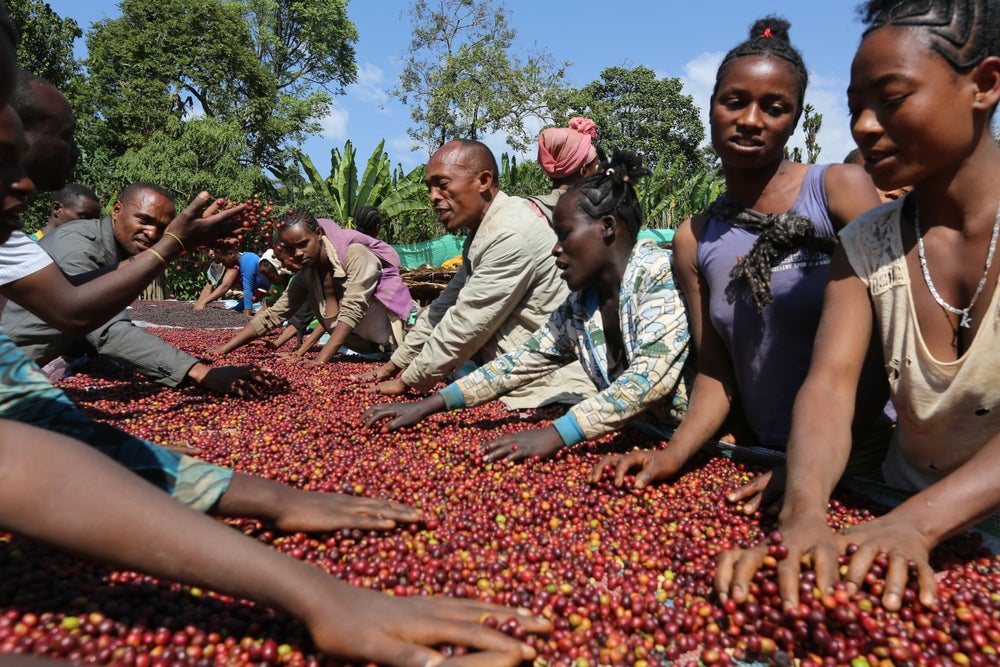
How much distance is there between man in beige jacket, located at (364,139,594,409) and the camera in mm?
3963

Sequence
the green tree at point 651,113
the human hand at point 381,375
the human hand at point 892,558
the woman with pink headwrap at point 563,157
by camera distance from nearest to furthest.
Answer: the human hand at point 892,558 → the human hand at point 381,375 → the woman with pink headwrap at point 563,157 → the green tree at point 651,113

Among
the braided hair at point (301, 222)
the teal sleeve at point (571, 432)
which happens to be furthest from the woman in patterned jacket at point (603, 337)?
the braided hair at point (301, 222)

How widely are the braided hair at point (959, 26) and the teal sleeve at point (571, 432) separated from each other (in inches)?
66.3

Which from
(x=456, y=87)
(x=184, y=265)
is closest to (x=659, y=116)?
(x=456, y=87)

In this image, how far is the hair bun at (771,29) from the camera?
7.97 ft

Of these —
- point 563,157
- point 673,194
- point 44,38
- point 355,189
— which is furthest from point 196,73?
point 563,157

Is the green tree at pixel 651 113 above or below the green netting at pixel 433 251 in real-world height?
above

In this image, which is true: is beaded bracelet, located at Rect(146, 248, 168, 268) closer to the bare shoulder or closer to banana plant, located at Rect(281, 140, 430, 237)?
the bare shoulder

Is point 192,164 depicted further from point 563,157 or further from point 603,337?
point 603,337

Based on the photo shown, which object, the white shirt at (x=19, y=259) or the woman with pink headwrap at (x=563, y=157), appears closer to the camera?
the white shirt at (x=19, y=259)

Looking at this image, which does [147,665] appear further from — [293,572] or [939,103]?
[939,103]

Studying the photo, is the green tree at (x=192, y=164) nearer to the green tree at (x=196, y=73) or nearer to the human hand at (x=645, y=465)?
the green tree at (x=196, y=73)

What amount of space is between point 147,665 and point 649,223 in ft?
59.8

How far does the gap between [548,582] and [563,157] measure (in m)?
4.02
